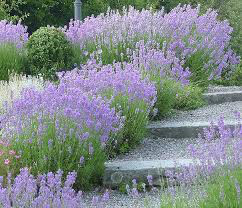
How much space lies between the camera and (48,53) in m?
7.64

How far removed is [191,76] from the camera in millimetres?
7738

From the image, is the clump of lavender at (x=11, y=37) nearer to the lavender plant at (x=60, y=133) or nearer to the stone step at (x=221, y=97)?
the stone step at (x=221, y=97)

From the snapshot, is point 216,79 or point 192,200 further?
point 216,79

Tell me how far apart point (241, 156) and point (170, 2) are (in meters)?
13.7

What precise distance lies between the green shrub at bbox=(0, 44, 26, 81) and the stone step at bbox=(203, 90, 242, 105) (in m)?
2.75

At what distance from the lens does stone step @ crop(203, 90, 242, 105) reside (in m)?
7.32

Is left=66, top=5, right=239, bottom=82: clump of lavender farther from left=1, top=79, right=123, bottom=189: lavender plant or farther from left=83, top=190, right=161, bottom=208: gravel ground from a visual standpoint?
left=83, top=190, right=161, bottom=208: gravel ground

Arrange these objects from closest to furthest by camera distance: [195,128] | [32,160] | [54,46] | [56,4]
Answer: [32,160]
[195,128]
[54,46]
[56,4]

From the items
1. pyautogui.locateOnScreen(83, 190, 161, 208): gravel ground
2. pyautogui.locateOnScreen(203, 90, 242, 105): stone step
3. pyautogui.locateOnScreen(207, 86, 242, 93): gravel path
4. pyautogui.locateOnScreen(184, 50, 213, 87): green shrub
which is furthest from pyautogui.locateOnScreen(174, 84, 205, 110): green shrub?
pyautogui.locateOnScreen(83, 190, 161, 208): gravel ground

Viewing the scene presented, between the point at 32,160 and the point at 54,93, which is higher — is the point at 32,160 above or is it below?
below

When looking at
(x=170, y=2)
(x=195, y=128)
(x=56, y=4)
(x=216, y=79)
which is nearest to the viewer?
(x=195, y=128)

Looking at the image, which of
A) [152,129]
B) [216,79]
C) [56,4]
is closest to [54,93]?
[152,129]

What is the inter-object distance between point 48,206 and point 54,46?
483 cm

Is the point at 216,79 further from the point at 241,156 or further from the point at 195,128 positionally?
the point at 241,156
